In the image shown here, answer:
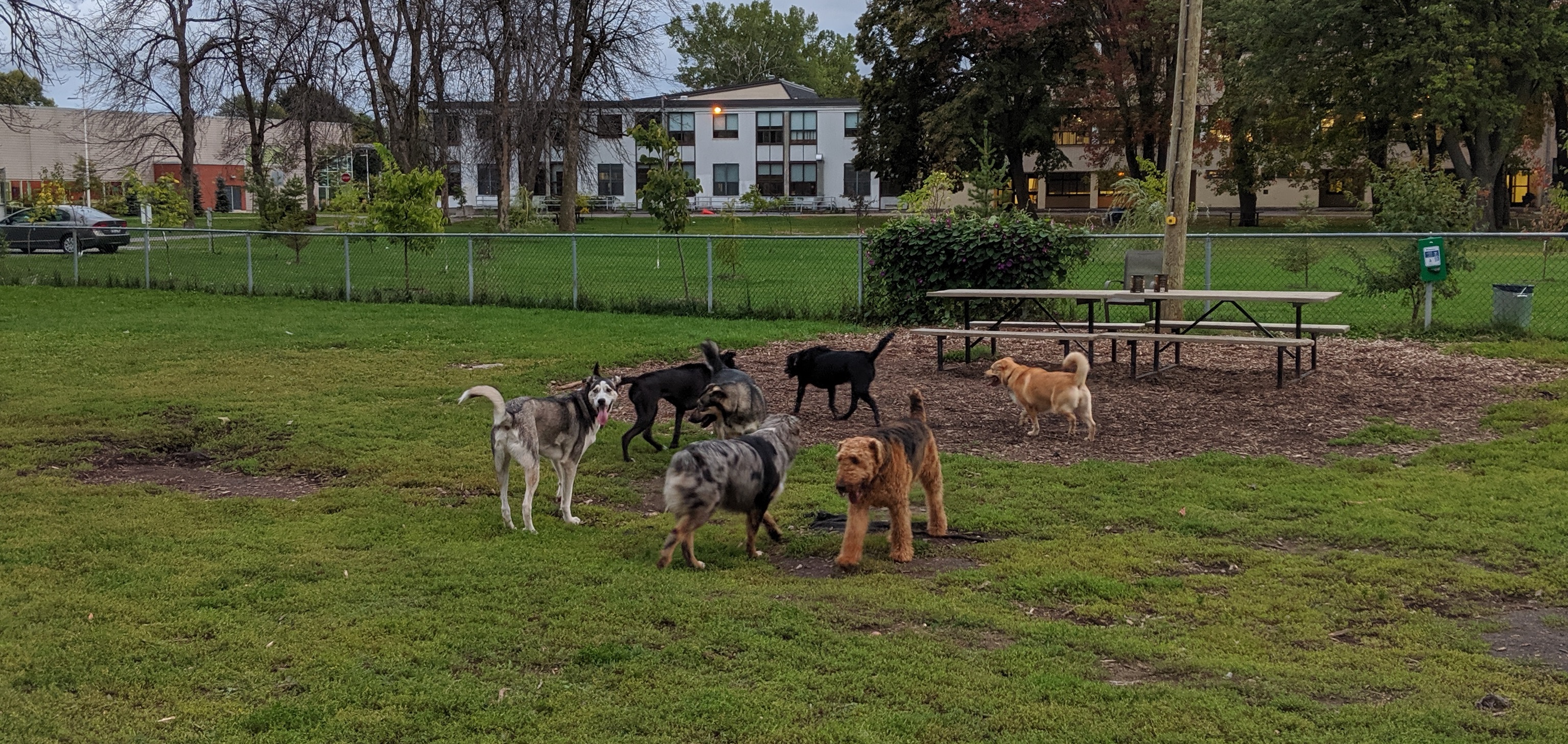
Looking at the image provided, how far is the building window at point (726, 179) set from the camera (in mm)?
74875

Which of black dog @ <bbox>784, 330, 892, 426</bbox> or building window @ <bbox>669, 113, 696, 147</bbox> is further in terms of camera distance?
building window @ <bbox>669, 113, 696, 147</bbox>

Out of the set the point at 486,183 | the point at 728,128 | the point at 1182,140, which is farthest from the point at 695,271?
the point at 486,183

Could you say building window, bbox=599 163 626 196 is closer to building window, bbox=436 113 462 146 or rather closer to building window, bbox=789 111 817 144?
building window, bbox=789 111 817 144

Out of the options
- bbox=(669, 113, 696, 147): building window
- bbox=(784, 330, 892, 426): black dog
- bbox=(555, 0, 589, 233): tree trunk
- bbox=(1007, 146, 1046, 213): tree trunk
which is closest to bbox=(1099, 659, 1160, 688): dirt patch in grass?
bbox=(784, 330, 892, 426): black dog

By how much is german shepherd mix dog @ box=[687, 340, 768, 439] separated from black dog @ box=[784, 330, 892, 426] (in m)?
1.70

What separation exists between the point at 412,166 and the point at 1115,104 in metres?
29.3

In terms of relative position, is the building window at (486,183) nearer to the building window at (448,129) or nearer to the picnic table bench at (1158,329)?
the building window at (448,129)

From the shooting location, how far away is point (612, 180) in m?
79.3

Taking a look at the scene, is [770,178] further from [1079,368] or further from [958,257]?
[1079,368]

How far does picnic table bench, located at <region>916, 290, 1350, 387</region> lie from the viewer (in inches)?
443

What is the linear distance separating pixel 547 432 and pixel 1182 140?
10540 millimetres

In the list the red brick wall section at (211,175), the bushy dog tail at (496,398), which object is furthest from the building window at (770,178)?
the bushy dog tail at (496,398)

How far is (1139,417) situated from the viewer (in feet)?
33.1

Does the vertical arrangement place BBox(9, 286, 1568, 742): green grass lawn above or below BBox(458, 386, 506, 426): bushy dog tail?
Answer: below
